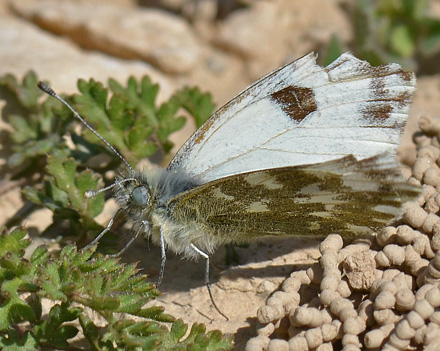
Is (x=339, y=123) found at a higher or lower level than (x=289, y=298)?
higher

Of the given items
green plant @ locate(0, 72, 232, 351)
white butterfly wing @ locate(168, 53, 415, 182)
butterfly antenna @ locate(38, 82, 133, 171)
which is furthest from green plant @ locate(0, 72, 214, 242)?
white butterfly wing @ locate(168, 53, 415, 182)

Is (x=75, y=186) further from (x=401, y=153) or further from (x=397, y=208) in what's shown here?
(x=401, y=153)

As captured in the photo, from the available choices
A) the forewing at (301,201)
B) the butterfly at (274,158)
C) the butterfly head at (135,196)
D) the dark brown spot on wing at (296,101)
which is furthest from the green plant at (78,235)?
the dark brown spot on wing at (296,101)

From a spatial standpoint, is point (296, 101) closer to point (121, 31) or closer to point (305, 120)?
point (305, 120)

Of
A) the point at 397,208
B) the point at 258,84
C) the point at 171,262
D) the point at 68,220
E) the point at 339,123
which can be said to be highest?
the point at 258,84

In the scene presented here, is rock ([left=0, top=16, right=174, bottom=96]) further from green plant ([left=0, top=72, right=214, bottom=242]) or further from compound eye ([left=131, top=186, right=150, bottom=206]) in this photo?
compound eye ([left=131, top=186, right=150, bottom=206])

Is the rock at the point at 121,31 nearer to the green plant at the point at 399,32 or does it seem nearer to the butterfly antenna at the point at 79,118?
the green plant at the point at 399,32

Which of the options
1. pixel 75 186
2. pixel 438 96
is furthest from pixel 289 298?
pixel 438 96
